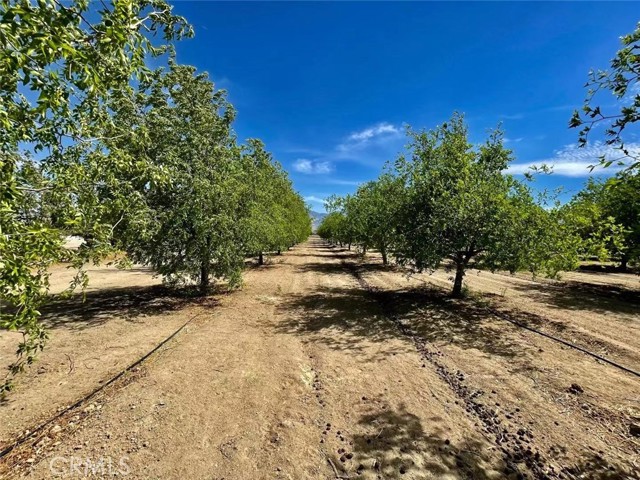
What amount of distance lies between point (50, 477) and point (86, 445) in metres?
0.63

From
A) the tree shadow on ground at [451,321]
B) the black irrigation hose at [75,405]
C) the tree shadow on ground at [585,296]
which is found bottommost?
the black irrigation hose at [75,405]

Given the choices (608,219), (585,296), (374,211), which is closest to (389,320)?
(608,219)

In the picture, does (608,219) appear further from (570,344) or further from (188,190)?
(188,190)

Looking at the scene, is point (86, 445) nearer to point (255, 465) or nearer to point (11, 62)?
point (255, 465)

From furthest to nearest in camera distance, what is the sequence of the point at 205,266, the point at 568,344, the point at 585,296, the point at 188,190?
the point at 585,296
the point at 205,266
the point at 188,190
the point at 568,344

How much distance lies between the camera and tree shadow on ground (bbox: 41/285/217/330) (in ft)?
37.8

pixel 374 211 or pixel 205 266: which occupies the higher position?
pixel 374 211

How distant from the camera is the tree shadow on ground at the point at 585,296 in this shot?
45.8ft

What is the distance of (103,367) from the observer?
24.8 feet

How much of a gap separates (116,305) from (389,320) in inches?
465

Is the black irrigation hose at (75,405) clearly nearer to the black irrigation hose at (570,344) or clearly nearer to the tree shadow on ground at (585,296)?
the black irrigation hose at (570,344)

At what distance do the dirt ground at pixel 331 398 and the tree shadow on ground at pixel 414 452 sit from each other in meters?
0.02

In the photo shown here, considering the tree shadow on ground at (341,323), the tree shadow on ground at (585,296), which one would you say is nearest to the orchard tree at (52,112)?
the tree shadow on ground at (341,323)

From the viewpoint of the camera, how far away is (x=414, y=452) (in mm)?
4742
